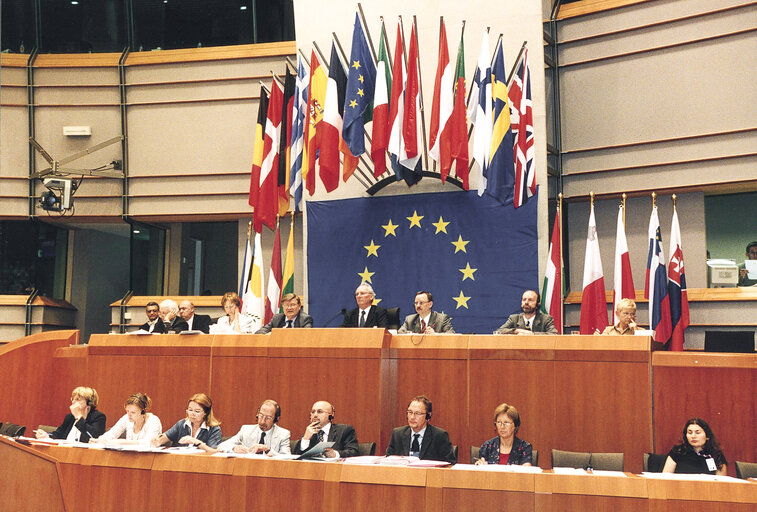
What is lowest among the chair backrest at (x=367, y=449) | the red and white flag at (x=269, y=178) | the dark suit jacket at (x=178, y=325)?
the chair backrest at (x=367, y=449)

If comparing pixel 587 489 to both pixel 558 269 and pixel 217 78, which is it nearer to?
pixel 558 269

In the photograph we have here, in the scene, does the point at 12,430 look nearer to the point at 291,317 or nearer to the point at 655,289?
the point at 291,317

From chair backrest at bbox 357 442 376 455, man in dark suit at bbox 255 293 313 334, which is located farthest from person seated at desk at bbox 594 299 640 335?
man in dark suit at bbox 255 293 313 334

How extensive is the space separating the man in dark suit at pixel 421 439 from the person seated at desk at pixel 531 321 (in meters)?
1.66

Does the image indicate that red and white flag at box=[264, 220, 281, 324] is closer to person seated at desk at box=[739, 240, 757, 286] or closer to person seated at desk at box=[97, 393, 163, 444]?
person seated at desk at box=[97, 393, 163, 444]

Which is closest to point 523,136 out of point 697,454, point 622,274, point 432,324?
point 622,274

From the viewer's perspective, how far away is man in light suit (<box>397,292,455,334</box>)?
28.5 feet

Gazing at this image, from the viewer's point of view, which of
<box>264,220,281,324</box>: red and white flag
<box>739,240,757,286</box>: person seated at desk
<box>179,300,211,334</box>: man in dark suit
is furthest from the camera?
<box>264,220,281,324</box>: red and white flag

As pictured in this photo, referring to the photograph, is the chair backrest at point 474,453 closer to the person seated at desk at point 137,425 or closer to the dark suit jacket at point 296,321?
the dark suit jacket at point 296,321

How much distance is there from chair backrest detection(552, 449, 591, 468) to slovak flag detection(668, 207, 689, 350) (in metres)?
3.36

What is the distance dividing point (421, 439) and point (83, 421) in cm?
362

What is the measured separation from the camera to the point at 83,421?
8383mm

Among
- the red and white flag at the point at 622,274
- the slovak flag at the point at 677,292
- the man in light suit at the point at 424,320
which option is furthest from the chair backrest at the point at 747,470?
the red and white flag at the point at 622,274

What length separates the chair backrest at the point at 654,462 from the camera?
6973 mm
